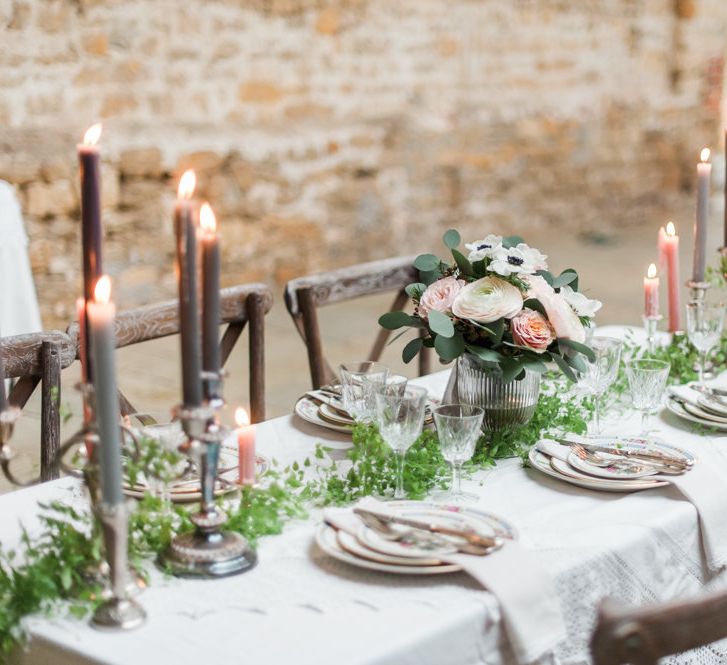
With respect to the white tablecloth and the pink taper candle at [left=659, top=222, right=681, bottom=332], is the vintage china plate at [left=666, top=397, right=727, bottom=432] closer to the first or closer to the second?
the pink taper candle at [left=659, top=222, right=681, bottom=332]

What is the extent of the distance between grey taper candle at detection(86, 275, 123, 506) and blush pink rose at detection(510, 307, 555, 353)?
2.48 ft

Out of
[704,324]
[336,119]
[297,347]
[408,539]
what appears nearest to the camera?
[408,539]

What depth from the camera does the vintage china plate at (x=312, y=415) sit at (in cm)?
204

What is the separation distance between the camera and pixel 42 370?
2.08 meters

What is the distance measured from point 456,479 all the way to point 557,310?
0.33 metres

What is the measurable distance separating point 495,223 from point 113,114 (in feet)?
10.0

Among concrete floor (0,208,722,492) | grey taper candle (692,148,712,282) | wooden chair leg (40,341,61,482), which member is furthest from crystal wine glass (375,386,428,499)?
concrete floor (0,208,722,492)

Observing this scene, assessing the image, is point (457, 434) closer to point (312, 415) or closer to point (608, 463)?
point (608, 463)

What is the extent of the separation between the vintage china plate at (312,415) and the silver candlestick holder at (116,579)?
0.73 metres

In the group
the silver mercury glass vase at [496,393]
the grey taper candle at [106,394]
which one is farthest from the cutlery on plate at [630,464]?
the grey taper candle at [106,394]

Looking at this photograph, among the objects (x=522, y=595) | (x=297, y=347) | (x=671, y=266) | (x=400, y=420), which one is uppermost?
(x=671, y=266)

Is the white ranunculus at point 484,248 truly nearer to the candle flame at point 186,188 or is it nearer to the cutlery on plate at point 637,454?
the cutlery on plate at point 637,454

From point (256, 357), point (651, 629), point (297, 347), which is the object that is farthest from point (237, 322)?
point (297, 347)

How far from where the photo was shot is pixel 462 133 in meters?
7.35
